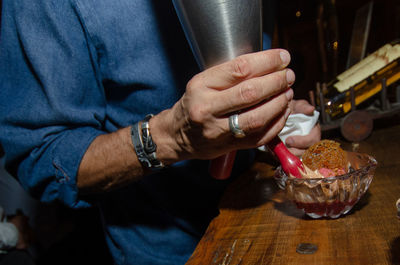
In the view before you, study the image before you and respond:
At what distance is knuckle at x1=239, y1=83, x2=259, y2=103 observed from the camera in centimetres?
48

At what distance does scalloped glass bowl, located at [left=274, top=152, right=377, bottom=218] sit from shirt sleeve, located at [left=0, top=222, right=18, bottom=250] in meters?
1.36

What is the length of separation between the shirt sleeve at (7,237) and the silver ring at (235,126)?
1351 mm

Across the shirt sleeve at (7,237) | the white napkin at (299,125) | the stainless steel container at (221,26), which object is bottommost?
the shirt sleeve at (7,237)

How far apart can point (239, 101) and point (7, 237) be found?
144 centimetres

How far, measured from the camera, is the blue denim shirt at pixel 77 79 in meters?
0.70

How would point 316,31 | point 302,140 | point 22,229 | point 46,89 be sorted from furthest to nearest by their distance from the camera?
point 22,229
point 316,31
point 302,140
point 46,89

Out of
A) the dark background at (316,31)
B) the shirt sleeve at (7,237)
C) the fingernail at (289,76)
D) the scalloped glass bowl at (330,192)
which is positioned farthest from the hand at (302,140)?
the shirt sleeve at (7,237)

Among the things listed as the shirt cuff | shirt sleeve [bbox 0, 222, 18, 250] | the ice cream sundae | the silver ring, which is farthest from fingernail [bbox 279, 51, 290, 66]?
shirt sleeve [bbox 0, 222, 18, 250]

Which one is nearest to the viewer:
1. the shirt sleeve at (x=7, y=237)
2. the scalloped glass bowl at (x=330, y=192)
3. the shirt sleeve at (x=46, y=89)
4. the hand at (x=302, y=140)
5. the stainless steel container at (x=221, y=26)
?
the stainless steel container at (x=221, y=26)

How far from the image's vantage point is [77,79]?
73cm

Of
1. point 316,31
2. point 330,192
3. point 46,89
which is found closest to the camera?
point 330,192

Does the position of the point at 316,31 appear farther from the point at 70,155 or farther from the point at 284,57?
the point at 70,155

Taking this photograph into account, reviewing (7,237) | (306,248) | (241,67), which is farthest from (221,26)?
(7,237)

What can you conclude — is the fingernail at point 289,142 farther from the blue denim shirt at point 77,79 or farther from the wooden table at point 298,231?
the blue denim shirt at point 77,79
